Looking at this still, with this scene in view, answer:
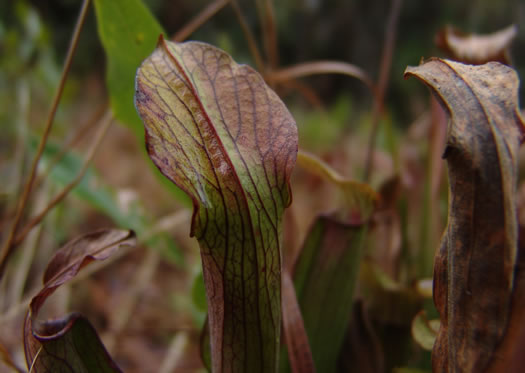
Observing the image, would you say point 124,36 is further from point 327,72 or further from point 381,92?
point 381,92

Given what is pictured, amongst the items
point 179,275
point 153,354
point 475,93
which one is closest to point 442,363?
point 475,93

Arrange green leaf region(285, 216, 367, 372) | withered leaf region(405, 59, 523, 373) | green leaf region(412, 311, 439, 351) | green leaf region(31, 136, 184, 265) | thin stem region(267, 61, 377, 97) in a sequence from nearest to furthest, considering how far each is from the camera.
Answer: withered leaf region(405, 59, 523, 373), green leaf region(412, 311, 439, 351), green leaf region(285, 216, 367, 372), thin stem region(267, 61, 377, 97), green leaf region(31, 136, 184, 265)

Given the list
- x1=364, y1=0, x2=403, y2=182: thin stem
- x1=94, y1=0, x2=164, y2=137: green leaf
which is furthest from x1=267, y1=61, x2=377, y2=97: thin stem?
x1=94, y1=0, x2=164, y2=137: green leaf

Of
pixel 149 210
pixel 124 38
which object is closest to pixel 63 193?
pixel 124 38

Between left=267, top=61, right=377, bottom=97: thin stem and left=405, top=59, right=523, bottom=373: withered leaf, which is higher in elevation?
left=267, top=61, right=377, bottom=97: thin stem

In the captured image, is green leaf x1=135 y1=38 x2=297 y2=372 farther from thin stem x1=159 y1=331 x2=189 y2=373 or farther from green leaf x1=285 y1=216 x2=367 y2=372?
thin stem x1=159 y1=331 x2=189 y2=373

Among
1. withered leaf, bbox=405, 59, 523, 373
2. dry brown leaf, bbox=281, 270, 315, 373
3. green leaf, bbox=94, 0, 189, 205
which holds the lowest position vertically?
dry brown leaf, bbox=281, 270, 315, 373

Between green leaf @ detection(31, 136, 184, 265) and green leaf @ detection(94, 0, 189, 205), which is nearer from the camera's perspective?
green leaf @ detection(94, 0, 189, 205)

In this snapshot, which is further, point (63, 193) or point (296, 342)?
point (63, 193)
